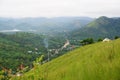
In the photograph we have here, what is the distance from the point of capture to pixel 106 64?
9.37 m

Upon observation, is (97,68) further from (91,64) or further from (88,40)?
(88,40)

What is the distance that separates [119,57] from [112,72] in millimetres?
1499

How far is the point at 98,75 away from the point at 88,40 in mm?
77962

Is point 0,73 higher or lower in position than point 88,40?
higher

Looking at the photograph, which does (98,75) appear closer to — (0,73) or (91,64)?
(91,64)

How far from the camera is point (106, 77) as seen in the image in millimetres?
8344

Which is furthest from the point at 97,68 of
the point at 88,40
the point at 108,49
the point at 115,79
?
the point at 88,40

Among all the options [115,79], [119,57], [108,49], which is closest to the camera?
[115,79]

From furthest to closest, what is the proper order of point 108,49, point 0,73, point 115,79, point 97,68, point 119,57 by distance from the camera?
1. point 108,49
2. point 119,57
3. point 97,68
4. point 115,79
5. point 0,73

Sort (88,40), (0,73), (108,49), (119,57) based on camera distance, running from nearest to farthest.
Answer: (0,73), (119,57), (108,49), (88,40)

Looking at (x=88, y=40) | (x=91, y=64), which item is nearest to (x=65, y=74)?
(x=91, y=64)

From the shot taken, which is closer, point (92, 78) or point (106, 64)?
point (92, 78)

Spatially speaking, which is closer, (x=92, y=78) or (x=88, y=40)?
(x=92, y=78)

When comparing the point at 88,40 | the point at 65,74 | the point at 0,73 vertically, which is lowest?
the point at 88,40
